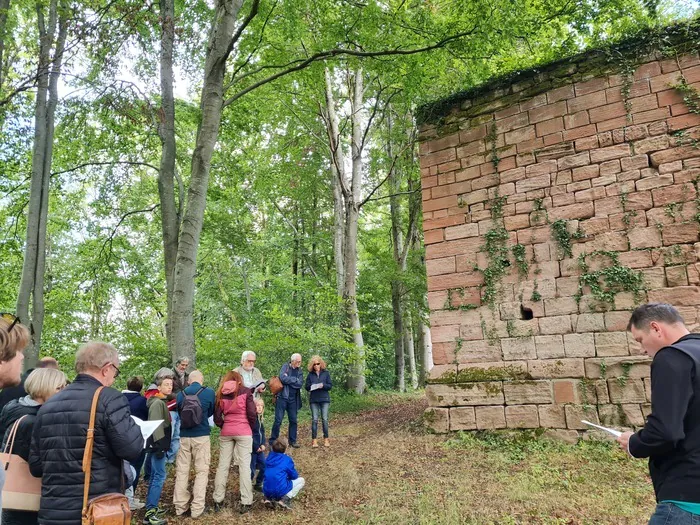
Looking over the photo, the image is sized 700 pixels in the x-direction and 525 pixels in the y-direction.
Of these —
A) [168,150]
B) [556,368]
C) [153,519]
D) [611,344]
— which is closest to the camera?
[153,519]

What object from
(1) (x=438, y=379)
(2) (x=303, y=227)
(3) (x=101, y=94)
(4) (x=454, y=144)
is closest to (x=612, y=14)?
(4) (x=454, y=144)

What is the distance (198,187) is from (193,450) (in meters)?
4.68

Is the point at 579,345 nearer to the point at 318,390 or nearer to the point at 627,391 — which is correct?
the point at 627,391

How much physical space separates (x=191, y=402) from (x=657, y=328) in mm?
4791

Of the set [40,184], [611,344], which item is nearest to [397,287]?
[611,344]

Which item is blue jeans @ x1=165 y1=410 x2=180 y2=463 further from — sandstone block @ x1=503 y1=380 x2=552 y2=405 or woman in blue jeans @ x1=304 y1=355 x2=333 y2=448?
sandstone block @ x1=503 y1=380 x2=552 y2=405

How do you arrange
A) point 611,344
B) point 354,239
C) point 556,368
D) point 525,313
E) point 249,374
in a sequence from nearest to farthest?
A: point 611,344
point 249,374
point 556,368
point 525,313
point 354,239

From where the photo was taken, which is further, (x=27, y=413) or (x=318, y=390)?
(x=318, y=390)

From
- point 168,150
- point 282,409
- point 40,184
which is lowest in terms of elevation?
point 282,409

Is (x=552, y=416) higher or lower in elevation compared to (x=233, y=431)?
lower

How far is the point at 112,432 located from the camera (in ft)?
9.22

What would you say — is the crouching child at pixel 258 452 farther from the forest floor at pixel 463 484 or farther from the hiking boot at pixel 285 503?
the hiking boot at pixel 285 503

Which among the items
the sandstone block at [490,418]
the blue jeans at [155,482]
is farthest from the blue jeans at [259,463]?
the sandstone block at [490,418]

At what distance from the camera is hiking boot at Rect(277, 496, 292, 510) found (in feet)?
18.2
